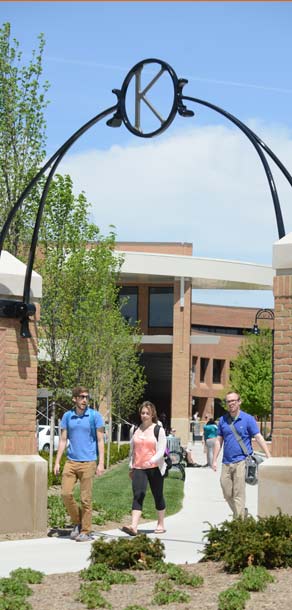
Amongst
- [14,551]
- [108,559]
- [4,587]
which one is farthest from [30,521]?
[4,587]

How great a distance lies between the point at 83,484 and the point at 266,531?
11.6ft

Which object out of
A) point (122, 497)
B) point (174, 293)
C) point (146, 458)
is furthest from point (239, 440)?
point (174, 293)

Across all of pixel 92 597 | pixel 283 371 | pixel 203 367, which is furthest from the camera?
pixel 203 367

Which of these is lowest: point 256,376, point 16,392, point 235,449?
point 235,449

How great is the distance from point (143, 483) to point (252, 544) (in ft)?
12.6

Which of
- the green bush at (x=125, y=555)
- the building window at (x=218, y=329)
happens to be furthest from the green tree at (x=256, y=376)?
the green bush at (x=125, y=555)

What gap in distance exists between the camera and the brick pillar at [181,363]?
212ft

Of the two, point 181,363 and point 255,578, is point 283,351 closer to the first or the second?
point 255,578

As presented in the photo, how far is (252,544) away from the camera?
970 centimetres

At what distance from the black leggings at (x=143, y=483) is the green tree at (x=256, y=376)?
167 ft

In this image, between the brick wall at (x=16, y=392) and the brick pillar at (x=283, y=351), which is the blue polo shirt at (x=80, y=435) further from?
the brick pillar at (x=283, y=351)

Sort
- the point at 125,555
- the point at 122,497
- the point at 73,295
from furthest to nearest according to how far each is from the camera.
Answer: the point at 73,295 < the point at 122,497 < the point at 125,555

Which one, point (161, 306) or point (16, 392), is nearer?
point (16, 392)

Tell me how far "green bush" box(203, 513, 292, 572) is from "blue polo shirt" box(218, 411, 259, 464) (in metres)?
2.35
